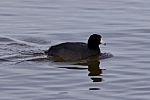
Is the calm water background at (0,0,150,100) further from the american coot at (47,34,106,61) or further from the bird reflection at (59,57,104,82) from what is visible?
the american coot at (47,34,106,61)

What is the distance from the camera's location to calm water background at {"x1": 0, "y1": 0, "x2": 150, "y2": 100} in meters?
15.0

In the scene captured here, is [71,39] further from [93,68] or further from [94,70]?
[94,70]

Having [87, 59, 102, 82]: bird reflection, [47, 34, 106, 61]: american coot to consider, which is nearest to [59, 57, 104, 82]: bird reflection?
[87, 59, 102, 82]: bird reflection

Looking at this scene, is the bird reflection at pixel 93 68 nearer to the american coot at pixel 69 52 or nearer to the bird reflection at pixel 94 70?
the bird reflection at pixel 94 70

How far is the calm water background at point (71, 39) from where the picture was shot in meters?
15.0

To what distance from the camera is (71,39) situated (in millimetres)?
20672

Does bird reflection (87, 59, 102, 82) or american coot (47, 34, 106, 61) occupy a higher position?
american coot (47, 34, 106, 61)

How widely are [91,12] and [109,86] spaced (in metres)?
9.47

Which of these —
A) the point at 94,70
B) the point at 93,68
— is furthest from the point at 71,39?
the point at 94,70

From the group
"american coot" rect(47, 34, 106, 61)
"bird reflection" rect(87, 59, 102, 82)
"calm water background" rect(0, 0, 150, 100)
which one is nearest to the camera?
"calm water background" rect(0, 0, 150, 100)

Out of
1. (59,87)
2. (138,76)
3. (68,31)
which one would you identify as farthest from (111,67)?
(68,31)

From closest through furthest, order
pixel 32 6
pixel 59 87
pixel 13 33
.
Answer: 1. pixel 59 87
2. pixel 13 33
3. pixel 32 6

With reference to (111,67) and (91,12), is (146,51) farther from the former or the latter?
(91,12)

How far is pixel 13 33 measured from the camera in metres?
21.2
